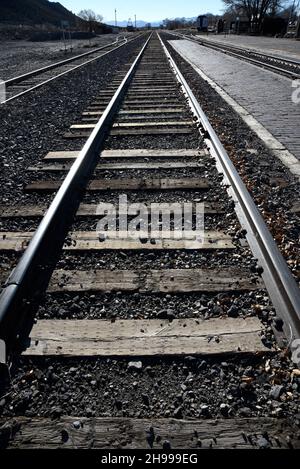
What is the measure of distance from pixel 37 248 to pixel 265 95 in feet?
27.9

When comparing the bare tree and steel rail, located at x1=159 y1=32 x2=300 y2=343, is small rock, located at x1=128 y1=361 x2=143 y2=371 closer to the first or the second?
steel rail, located at x1=159 y1=32 x2=300 y2=343

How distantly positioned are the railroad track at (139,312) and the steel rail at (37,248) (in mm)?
11

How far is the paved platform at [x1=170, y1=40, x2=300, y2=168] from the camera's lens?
6.38 metres

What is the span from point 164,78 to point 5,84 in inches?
182

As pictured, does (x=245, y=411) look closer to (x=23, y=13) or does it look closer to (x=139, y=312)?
(x=139, y=312)

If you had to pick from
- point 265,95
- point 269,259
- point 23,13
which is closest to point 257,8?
point 23,13

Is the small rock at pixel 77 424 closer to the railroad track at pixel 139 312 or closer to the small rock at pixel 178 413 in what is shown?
the railroad track at pixel 139 312

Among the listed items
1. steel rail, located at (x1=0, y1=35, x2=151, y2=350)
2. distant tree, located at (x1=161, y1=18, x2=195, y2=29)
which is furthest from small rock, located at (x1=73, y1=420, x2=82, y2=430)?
distant tree, located at (x1=161, y1=18, x2=195, y2=29)

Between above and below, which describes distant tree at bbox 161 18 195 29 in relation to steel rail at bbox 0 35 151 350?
above

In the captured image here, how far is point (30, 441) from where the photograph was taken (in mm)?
1670

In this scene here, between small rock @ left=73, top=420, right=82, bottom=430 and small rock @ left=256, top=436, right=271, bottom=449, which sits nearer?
small rock @ left=256, top=436, right=271, bottom=449

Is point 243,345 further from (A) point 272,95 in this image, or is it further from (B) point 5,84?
(B) point 5,84

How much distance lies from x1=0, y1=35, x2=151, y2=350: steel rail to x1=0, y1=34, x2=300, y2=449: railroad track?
1cm
